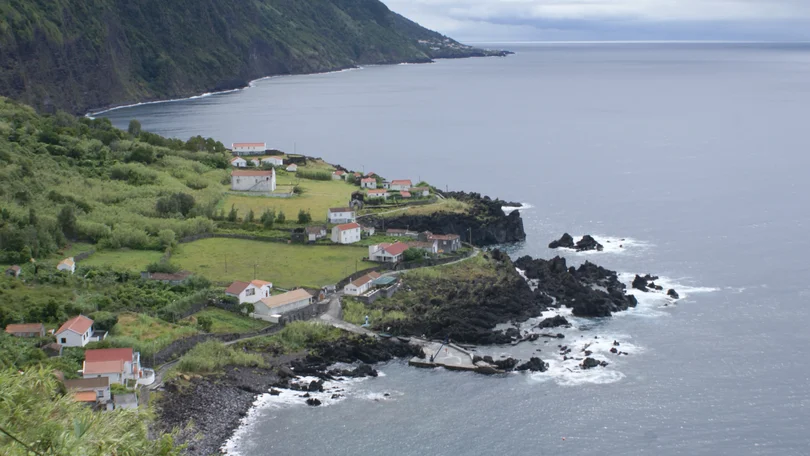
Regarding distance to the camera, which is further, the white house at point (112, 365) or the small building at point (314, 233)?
the small building at point (314, 233)

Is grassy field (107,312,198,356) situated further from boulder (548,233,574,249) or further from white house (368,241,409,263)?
boulder (548,233,574,249)

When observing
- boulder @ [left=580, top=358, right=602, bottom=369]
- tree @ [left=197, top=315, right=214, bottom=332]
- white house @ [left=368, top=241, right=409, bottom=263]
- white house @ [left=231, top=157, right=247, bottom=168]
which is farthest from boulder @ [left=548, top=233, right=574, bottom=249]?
white house @ [left=231, top=157, right=247, bottom=168]

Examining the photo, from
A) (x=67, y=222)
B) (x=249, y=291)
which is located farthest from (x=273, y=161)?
(x=249, y=291)

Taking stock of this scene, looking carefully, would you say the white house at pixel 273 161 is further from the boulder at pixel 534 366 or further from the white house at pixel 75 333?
the boulder at pixel 534 366

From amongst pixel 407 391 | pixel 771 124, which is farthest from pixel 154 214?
pixel 771 124

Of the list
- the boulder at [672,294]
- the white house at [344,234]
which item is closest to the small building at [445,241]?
the white house at [344,234]
